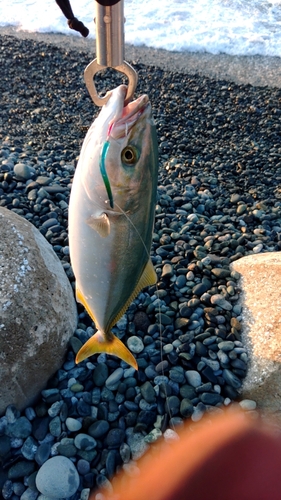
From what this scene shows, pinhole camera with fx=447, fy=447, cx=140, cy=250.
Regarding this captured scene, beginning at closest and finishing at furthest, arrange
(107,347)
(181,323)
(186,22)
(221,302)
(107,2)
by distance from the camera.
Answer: (107,2)
(107,347)
(181,323)
(221,302)
(186,22)

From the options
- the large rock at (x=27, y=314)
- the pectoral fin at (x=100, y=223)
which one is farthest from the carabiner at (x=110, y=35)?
the large rock at (x=27, y=314)

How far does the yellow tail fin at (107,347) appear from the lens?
234 centimetres

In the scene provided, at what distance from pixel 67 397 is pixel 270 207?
3.43 meters

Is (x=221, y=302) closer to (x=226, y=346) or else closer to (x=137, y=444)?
(x=226, y=346)

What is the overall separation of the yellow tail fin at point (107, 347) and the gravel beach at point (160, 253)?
0.48 m

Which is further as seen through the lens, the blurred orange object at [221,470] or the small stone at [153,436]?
the small stone at [153,436]

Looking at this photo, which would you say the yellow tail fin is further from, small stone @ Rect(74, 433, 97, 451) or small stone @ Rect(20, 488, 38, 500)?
small stone @ Rect(20, 488, 38, 500)

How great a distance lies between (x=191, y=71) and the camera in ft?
32.1

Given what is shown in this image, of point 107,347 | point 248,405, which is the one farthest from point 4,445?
point 248,405

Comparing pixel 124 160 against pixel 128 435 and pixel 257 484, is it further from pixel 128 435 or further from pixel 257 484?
pixel 128 435

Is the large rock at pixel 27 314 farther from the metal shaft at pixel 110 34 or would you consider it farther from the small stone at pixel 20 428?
the metal shaft at pixel 110 34

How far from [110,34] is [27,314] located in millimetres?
1923

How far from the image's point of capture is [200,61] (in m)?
10.6

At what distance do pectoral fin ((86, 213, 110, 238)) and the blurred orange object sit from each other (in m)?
0.91
